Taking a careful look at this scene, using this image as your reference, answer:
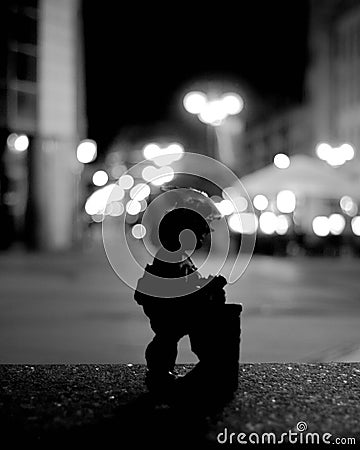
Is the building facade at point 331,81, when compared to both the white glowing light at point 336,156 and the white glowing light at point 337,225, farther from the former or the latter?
the white glowing light at point 337,225

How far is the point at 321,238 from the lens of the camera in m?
23.3

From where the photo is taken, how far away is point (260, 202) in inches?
924

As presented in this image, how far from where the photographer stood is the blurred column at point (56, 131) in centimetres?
2994

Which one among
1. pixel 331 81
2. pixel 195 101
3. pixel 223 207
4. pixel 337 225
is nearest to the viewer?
pixel 223 207

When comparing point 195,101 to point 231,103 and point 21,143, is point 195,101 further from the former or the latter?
point 21,143

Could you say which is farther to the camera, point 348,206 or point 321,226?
point 348,206

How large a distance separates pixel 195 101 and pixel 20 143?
11.2 metres

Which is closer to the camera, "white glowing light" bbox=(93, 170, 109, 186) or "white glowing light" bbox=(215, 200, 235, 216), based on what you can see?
"white glowing light" bbox=(215, 200, 235, 216)

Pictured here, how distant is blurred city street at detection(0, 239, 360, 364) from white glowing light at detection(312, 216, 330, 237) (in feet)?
19.8

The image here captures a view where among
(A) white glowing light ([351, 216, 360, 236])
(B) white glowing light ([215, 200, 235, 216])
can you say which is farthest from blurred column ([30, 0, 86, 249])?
(A) white glowing light ([351, 216, 360, 236])

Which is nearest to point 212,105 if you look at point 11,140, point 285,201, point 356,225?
point 285,201

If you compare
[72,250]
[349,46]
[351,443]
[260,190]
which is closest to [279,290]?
[260,190]

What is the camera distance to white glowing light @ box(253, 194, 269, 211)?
21503 millimetres

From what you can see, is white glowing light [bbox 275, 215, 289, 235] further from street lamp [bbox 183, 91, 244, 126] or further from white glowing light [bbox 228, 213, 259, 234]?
street lamp [bbox 183, 91, 244, 126]
